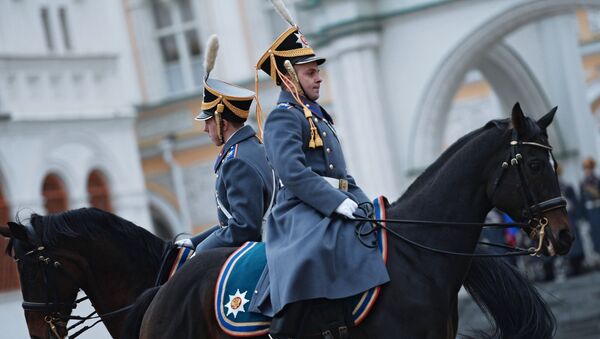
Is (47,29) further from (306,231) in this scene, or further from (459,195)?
(459,195)

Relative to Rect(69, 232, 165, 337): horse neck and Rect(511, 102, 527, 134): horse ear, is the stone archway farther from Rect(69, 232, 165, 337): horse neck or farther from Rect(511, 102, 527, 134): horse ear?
Rect(511, 102, 527, 134): horse ear

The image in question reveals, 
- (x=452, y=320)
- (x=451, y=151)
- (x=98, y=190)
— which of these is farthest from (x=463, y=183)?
(x=98, y=190)

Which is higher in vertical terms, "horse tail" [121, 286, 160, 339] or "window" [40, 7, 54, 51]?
"window" [40, 7, 54, 51]

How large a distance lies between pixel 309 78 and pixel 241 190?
83cm

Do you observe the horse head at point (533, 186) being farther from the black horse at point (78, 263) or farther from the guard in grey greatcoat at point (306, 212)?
the black horse at point (78, 263)

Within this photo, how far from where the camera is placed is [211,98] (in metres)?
7.64

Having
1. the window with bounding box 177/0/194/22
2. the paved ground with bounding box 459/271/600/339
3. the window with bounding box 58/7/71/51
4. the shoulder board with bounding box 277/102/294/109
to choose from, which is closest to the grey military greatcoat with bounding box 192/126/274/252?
the shoulder board with bounding box 277/102/294/109

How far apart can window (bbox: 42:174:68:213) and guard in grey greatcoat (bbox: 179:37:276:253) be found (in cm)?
1557

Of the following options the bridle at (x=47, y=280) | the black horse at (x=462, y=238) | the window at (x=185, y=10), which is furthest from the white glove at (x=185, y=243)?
the window at (x=185, y=10)

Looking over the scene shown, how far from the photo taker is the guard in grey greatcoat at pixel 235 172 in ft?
23.6

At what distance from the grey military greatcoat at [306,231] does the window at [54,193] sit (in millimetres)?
16860

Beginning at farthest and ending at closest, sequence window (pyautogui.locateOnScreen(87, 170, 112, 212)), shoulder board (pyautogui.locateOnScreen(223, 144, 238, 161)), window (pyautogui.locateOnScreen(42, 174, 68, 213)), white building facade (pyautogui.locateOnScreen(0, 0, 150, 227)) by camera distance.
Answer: window (pyautogui.locateOnScreen(87, 170, 112, 212))
window (pyautogui.locateOnScreen(42, 174, 68, 213))
white building facade (pyautogui.locateOnScreen(0, 0, 150, 227))
shoulder board (pyautogui.locateOnScreen(223, 144, 238, 161))

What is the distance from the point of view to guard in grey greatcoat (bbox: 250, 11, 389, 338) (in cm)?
621

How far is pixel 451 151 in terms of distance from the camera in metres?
6.36
